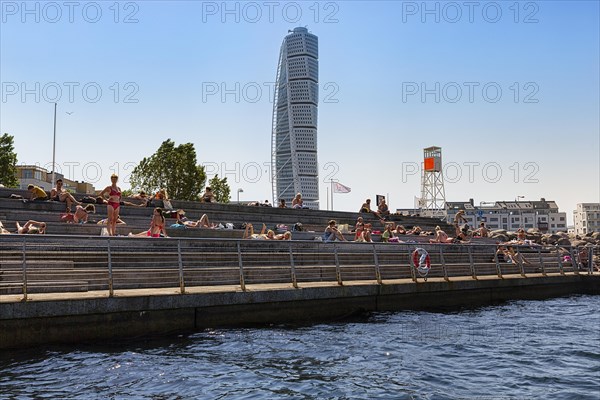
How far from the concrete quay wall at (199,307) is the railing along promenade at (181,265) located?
37 centimetres

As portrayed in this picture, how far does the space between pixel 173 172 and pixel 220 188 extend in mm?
15522

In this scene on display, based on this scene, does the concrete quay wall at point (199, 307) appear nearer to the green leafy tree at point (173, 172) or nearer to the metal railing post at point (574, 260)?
the metal railing post at point (574, 260)

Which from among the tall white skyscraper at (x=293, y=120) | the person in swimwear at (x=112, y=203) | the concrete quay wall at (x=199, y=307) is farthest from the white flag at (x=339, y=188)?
the tall white skyscraper at (x=293, y=120)

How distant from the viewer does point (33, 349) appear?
1023cm

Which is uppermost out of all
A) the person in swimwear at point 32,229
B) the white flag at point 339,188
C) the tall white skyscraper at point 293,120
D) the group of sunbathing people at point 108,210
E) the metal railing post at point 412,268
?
the tall white skyscraper at point 293,120

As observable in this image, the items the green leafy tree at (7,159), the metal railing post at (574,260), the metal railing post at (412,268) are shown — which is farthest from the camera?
the green leafy tree at (7,159)

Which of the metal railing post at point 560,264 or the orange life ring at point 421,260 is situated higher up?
the orange life ring at point 421,260

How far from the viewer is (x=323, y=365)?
9.79 m

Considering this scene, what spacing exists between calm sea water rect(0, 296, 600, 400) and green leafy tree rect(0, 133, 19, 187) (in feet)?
180

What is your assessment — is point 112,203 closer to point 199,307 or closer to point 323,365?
point 199,307

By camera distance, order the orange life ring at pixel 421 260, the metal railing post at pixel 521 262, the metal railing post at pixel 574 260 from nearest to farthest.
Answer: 1. the orange life ring at pixel 421 260
2. the metal railing post at pixel 521 262
3. the metal railing post at pixel 574 260

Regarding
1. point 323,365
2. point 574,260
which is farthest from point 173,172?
point 323,365

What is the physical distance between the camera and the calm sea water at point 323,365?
8164 millimetres

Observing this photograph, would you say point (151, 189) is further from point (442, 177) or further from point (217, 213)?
point (442, 177)
